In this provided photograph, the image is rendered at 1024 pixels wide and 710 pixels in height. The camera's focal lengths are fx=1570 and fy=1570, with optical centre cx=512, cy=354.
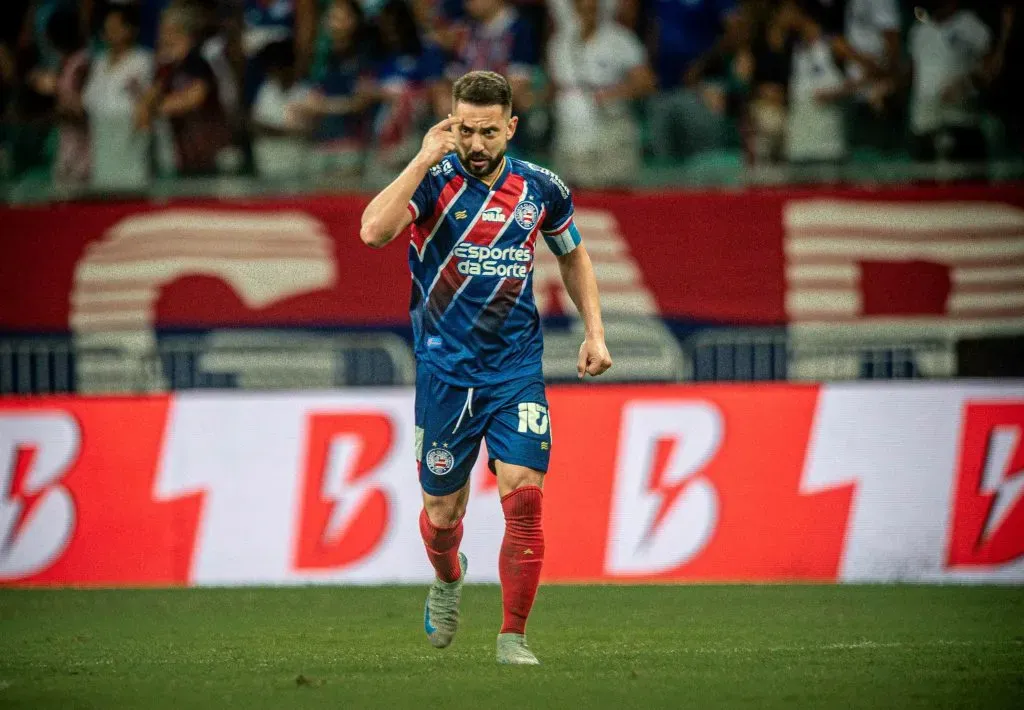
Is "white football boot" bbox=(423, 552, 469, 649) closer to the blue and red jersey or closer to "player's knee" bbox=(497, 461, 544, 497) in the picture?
"player's knee" bbox=(497, 461, 544, 497)

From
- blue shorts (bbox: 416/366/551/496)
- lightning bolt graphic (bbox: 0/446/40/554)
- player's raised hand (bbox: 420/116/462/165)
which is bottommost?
lightning bolt graphic (bbox: 0/446/40/554)

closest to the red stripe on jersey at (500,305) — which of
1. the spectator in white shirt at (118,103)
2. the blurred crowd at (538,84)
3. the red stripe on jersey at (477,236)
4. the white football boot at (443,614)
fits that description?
the red stripe on jersey at (477,236)

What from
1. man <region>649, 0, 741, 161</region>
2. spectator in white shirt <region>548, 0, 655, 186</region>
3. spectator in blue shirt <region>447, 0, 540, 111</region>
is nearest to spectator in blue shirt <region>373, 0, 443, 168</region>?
spectator in blue shirt <region>447, 0, 540, 111</region>

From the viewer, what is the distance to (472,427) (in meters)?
6.60

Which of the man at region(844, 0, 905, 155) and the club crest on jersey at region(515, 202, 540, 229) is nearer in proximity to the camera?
the club crest on jersey at region(515, 202, 540, 229)

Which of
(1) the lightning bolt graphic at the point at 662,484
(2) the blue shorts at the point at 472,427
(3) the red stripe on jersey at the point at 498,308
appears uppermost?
(3) the red stripe on jersey at the point at 498,308

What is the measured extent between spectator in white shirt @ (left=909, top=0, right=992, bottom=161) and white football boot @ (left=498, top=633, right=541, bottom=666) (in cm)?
816

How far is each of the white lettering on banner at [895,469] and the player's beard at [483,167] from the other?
15.4 ft

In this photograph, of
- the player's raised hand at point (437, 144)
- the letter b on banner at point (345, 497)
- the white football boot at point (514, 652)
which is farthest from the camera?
the letter b on banner at point (345, 497)

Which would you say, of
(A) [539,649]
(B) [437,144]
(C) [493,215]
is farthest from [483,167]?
(A) [539,649]

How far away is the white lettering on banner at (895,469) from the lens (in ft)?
33.8

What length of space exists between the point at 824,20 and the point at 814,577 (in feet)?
18.0

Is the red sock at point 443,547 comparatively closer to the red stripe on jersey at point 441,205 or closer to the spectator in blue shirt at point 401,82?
the red stripe on jersey at point 441,205

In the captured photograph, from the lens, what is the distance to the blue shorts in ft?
21.2
